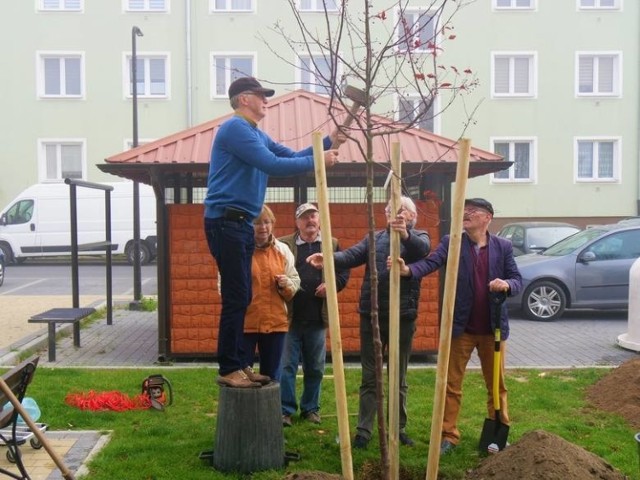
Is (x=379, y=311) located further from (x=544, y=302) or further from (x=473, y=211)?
(x=544, y=302)

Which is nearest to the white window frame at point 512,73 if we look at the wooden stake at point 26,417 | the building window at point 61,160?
the building window at point 61,160

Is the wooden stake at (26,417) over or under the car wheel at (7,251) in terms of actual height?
over

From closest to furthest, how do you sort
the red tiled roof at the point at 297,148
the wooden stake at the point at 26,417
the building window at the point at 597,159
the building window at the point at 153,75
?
→ 1. the wooden stake at the point at 26,417
2. the red tiled roof at the point at 297,148
3. the building window at the point at 153,75
4. the building window at the point at 597,159

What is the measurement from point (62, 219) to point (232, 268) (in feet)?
69.9

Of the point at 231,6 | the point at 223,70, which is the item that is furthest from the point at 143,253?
the point at 231,6

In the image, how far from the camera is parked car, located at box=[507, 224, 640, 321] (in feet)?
41.2

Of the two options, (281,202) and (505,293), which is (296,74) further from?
(505,293)

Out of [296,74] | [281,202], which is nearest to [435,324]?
[281,202]

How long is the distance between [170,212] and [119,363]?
1911 mm

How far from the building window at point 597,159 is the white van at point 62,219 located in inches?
615

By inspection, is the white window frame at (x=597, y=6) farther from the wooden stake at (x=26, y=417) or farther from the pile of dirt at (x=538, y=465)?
the wooden stake at (x=26, y=417)

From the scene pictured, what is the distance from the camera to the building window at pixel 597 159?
27688 millimetres

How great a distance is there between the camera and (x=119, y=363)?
8.91 meters

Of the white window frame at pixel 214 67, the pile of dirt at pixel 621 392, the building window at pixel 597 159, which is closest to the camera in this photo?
the pile of dirt at pixel 621 392
